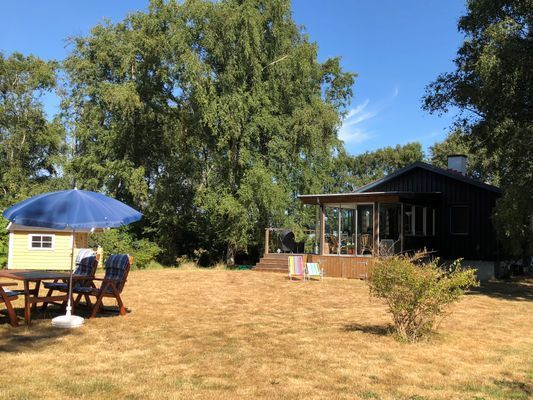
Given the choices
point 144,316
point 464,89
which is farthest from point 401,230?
point 144,316

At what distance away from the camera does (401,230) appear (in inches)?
715

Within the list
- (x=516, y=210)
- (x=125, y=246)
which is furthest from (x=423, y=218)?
(x=125, y=246)

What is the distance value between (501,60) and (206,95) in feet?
42.6

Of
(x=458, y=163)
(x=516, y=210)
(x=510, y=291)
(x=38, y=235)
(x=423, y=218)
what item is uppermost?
(x=458, y=163)

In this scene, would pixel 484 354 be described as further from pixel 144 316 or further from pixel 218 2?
pixel 218 2

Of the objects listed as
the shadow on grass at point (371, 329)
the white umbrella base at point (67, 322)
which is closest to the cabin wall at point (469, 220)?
the shadow on grass at point (371, 329)

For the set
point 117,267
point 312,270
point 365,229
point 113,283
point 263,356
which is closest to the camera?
point 263,356

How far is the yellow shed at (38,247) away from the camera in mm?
21422

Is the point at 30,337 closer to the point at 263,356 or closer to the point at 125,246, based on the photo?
the point at 263,356

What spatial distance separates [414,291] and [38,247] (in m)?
19.6

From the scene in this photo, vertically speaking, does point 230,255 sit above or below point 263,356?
above

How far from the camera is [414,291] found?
6559 mm

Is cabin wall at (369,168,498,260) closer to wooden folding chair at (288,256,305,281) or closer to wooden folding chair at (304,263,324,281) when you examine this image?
wooden folding chair at (304,263,324,281)

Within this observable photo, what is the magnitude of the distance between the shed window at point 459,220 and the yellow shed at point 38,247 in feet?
50.8
